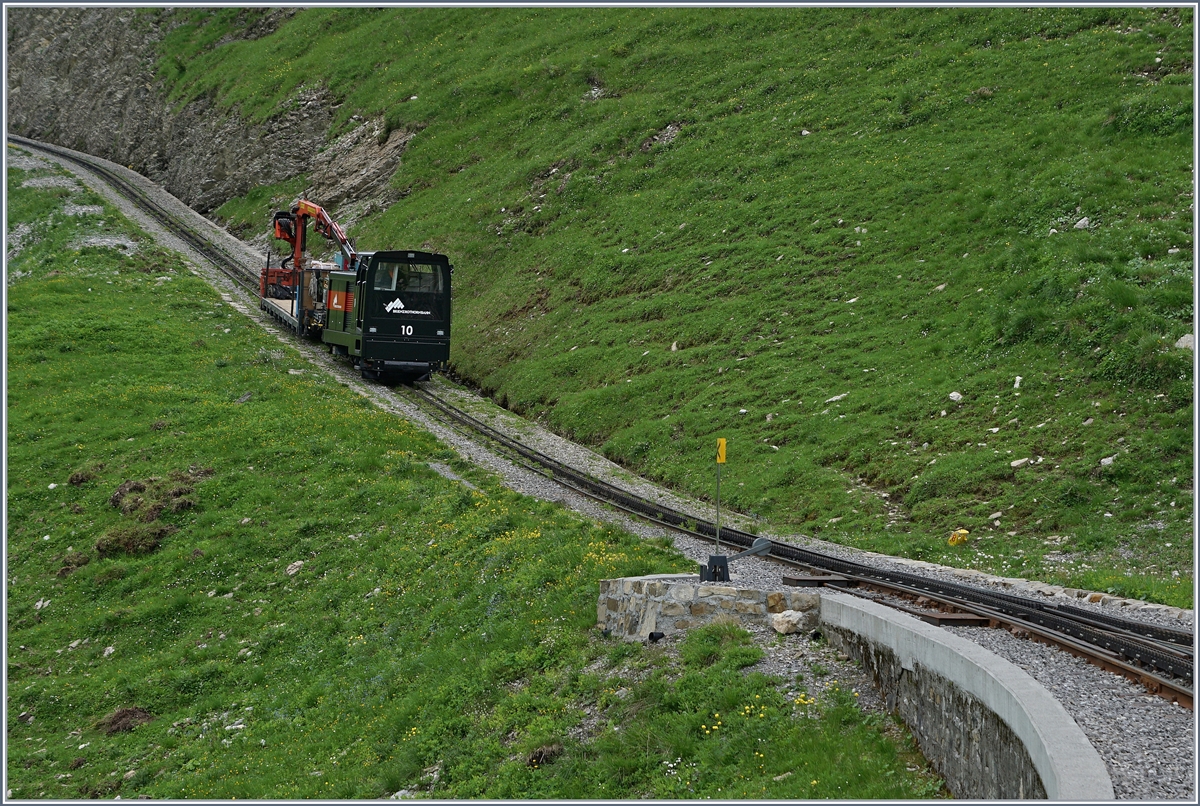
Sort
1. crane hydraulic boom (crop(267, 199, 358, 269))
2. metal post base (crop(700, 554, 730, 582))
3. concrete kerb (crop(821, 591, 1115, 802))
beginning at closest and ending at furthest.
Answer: concrete kerb (crop(821, 591, 1115, 802)) → metal post base (crop(700, 554, 730, 582)) → crane hydraulic boom (crop(267, 199, 358, 269))

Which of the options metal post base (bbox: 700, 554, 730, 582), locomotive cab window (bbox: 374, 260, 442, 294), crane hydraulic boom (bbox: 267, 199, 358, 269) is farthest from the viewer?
crane hydraulic boom (bbox: 267, 199, 358, 269)

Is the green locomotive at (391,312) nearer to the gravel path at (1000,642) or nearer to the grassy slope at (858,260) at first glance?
the gravel path at (1000,642)

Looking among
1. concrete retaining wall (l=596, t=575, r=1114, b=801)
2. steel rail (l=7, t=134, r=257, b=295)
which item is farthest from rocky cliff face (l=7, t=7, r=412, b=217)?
concrete retaining wall (l=596, t=575, r=1114, b=801)

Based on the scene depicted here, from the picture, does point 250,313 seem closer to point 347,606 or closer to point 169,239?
point 169,239

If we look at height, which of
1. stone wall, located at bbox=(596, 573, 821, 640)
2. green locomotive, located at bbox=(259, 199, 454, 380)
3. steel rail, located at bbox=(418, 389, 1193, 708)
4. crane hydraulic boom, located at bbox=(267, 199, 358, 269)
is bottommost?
stone wall, located at bbox=(596, 573, 821, 640)

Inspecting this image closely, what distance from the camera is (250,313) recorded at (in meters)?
43.0

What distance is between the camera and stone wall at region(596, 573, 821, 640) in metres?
12.9

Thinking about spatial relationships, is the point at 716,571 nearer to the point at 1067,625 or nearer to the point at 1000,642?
the point at 1000,642

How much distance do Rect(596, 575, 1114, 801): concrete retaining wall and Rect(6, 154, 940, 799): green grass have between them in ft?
1.72

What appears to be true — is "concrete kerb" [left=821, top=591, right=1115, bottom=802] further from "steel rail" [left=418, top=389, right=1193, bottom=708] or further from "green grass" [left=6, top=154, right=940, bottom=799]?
"steel rail" [left=418, top=389, right=1193, bottom=708]

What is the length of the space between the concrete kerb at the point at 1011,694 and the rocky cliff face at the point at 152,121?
4677cm

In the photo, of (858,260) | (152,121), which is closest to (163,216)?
(152,121)

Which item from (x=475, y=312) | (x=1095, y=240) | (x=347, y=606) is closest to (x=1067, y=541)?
(x=1095, y=240)

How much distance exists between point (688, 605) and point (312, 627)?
872 cm
